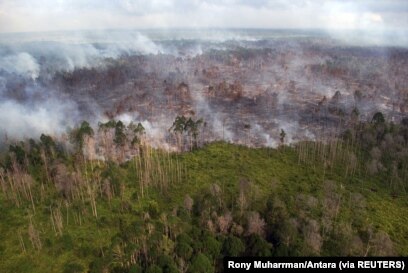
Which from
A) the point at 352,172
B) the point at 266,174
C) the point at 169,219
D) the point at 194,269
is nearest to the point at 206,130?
the point at 266,174

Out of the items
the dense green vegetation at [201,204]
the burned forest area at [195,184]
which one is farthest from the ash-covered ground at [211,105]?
the dense green vegetation at [201,204]

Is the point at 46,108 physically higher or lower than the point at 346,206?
higher

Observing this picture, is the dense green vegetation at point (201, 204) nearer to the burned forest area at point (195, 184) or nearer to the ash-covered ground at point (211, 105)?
the burned forest area at point (195, 184)

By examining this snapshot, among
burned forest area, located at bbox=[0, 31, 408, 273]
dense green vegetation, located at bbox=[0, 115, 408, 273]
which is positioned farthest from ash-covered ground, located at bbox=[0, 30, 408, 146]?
dense green vegetation, located at bbox=[0, 115, 408, 273]

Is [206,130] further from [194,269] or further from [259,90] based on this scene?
[194,269]

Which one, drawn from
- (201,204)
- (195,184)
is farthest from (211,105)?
(201,204)

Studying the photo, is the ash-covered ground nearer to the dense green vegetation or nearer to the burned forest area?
the burned forest area
